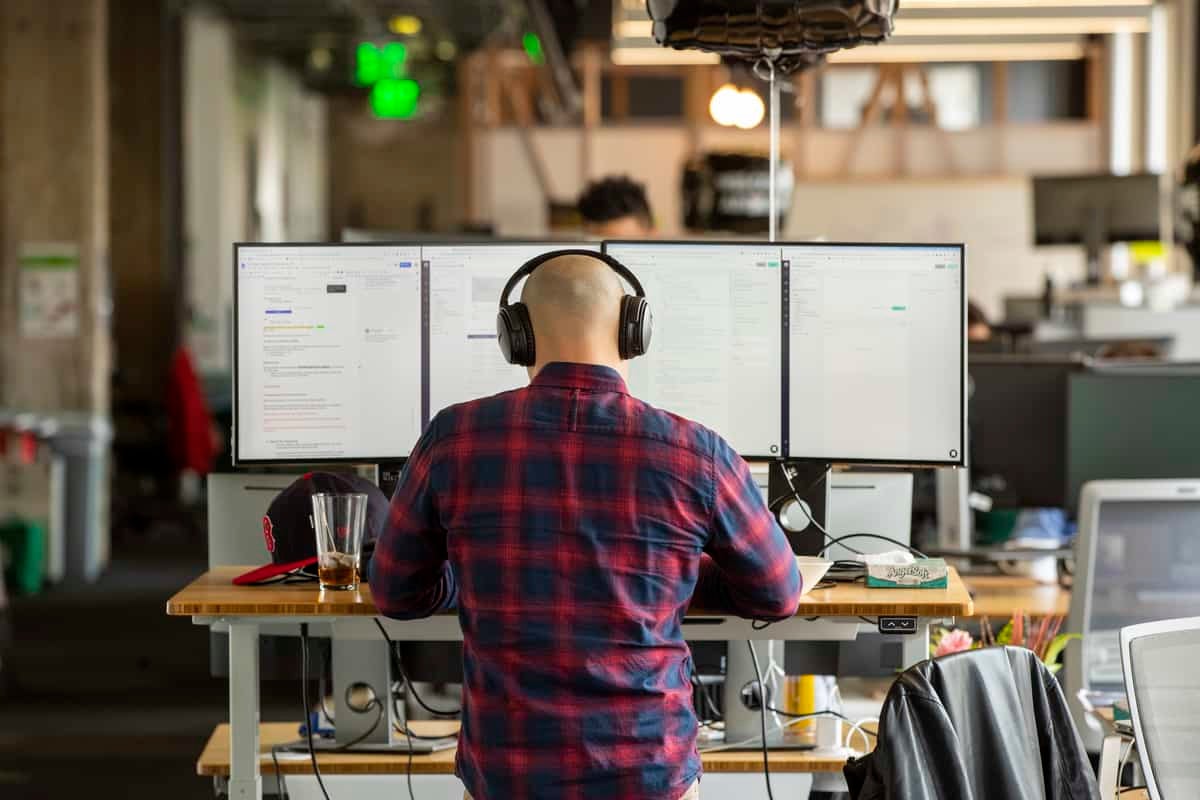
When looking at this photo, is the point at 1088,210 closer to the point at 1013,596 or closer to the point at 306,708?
the point at 1013,596

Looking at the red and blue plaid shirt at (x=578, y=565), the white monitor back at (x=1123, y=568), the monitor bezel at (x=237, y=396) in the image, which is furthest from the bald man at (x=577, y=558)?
the white monitor back at (x=1123, y=568)

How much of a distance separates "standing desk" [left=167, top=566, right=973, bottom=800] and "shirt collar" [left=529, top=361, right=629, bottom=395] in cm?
34

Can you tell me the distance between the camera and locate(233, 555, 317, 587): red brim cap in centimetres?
236

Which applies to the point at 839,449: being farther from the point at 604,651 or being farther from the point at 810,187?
the point at 810,187

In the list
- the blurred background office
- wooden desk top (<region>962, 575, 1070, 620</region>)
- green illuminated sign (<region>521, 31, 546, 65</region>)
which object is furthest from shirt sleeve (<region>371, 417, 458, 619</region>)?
green illuminated sign (<region>521, 31, 546, 65</region>)

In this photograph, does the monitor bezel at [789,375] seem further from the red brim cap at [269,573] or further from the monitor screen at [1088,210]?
the monitor screen at [1088,210]

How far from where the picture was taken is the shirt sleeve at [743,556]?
1.90 m

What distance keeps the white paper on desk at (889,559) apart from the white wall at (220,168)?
889 centimetres

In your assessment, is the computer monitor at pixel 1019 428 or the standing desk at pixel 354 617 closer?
the standing desk at pixel 354 617

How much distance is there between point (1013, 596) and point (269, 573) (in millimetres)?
1773

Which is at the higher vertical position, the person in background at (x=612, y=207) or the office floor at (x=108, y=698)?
the person in background at (x=612, y=207)

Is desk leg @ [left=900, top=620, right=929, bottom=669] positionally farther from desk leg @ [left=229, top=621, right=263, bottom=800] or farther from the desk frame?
desk leg @ [left=229, top=621, right=263, bottom=800]

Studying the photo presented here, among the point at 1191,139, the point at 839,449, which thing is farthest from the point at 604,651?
the point at 1191,139

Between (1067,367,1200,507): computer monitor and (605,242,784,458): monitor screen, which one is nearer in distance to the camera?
(605,242,784,458): monitor screen
